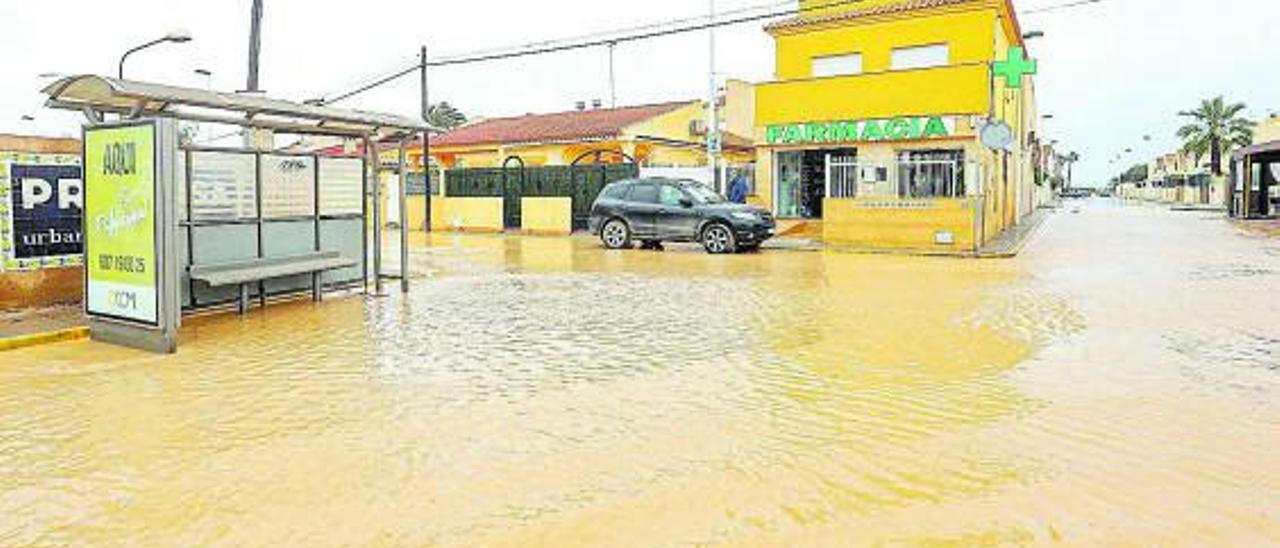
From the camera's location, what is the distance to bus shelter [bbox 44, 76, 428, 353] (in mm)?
8180

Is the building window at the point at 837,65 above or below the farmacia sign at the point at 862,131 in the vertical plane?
above

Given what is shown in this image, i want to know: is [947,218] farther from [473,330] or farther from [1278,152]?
[1278,152]

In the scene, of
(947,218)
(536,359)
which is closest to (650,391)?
(536,359)

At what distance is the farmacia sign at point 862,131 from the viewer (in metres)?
22.8

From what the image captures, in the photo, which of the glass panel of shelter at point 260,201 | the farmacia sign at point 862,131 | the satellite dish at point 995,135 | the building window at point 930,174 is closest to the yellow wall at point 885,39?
the farmacia sign at point 862,131

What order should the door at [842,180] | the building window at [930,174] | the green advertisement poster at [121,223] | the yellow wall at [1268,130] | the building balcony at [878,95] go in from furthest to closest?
the yellow wall at [1268,130]
the door at [842,180]
the building balcony at [878,95]
the building window at [930,174]
the green advertisement poster at [121,223]

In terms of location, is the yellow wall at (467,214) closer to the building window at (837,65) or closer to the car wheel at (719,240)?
the building window at (837,65)

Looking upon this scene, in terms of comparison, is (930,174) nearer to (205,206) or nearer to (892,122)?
(892,122)

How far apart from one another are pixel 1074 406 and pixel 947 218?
48.8 ft

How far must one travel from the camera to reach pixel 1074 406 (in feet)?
19.6

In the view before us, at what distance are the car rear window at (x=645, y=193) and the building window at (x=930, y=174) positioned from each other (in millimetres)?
6131

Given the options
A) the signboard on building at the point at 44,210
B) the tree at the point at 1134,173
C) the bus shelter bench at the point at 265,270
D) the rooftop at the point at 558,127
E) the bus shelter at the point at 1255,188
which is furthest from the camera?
the tree at the point at 1134,173

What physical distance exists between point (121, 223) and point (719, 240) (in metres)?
13.0

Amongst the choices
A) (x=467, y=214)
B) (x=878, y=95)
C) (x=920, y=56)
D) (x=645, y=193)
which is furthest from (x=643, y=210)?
(x=467, y=214)
